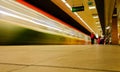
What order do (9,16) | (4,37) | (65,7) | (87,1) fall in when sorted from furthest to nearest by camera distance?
(65,7) → (87,1) → (9,16) → (4,37)

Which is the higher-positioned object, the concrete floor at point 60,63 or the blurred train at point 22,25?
the blurred train at point 22,25

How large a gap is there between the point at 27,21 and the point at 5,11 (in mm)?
1327

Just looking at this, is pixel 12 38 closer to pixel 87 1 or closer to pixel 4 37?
pixel 4 37

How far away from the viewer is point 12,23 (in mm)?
5465

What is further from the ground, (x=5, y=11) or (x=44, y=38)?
(x=5, y=11)

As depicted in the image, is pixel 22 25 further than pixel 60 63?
Yes

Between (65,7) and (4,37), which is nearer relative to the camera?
(4,37)

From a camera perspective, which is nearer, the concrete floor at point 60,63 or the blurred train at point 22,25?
the concrete floor at point 60,63

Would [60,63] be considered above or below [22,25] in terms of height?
below

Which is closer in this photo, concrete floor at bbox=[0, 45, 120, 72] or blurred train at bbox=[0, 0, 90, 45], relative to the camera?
concrete floor at bbox=[0, 45, 120, 72]

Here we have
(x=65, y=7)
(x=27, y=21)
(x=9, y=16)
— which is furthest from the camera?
(x=65, y=7)

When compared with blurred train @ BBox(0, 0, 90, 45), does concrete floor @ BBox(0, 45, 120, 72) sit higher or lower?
lower

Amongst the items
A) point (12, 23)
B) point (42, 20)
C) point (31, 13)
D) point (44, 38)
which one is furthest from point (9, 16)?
point (44, 38)

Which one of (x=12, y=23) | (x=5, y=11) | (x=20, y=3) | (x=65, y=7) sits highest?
(x=65, y=7)
